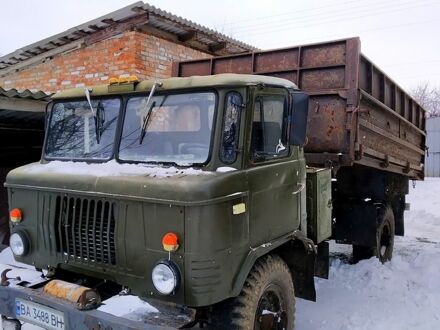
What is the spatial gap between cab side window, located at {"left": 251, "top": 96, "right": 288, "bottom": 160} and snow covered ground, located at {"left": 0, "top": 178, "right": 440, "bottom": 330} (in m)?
1.39

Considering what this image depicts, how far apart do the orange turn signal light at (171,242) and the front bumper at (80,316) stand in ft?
1.52

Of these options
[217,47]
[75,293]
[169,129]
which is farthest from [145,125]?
[217,47]

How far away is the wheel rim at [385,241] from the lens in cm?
695

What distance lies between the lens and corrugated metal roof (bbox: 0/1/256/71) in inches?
333

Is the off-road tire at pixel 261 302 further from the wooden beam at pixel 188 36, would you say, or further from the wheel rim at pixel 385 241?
the wooden beam at pixel 188 36

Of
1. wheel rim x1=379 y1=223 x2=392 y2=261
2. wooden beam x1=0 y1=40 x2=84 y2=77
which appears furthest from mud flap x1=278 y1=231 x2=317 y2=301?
wooden beam x1=0 y1=40 x2=84 y2=77

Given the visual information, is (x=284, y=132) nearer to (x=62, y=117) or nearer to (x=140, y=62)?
(x=62, y=117)

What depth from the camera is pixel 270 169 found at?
3490mm

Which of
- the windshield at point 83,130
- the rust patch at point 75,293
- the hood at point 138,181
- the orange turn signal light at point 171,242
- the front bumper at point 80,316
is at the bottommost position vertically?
the front bumper at point 80,316

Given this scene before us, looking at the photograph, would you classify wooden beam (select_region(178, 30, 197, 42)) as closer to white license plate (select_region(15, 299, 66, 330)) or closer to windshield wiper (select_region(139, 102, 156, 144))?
windshield wiper (select_region(139, 102, 156, 144))

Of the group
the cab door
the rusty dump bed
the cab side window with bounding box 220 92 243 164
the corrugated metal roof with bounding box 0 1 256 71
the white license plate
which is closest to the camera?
the white license plate

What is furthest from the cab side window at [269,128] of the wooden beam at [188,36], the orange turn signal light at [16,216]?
the wooden beam at [188,36]

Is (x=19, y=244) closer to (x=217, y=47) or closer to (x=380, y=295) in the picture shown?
(x=380, y=295)

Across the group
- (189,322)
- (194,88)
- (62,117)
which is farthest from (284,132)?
(62,117)
